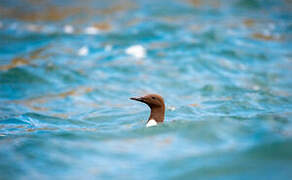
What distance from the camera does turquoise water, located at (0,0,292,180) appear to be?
5359 millimetres

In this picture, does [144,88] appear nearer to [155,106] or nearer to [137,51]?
[137,51]

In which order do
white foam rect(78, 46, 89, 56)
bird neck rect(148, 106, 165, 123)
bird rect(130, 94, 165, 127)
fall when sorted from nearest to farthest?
1. bird rect(130, 94, 165, 127)
2. bird neck rect(148, 106, 165, 123)
3. white foam rect(78, 46, 89, 56)

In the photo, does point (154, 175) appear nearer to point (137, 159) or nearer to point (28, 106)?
point (137, 159)

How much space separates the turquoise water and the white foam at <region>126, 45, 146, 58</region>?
0.12 feet

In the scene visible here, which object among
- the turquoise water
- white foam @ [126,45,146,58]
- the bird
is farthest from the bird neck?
white foam @ [126,45,146,58]

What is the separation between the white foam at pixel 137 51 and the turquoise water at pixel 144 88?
1.4 inches

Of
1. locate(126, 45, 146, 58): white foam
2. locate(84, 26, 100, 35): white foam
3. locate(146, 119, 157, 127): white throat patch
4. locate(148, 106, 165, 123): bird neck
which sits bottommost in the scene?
locate(146, 119, 157, 127): white throat patch

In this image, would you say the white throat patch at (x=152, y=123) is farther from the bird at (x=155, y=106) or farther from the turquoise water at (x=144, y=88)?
the turquoise water at (x=144, y=88)

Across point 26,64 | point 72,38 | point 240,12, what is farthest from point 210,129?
point 240,12

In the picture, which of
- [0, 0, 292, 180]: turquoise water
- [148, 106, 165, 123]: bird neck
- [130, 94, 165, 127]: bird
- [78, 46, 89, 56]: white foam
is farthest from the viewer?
[78, 46, 89, 56]: white foam

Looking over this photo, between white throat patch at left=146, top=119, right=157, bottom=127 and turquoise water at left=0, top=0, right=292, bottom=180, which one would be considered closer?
turquoise water at left=0, top=0, right=292, bottom=180

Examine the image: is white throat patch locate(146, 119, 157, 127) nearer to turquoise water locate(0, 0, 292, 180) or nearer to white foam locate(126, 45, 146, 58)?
turquoise water locate(0, 0, 292, 180)

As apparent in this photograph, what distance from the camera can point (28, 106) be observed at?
9.49 metres

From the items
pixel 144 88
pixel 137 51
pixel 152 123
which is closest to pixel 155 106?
pixel 152 123
